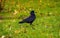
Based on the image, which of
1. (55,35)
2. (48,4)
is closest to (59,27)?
(55,35)

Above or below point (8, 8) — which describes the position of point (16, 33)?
above

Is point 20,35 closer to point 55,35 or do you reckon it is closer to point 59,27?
point 55,35

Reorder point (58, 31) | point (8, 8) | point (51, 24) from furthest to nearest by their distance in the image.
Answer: point (8, 8), point (51, 24), point (58, 31)

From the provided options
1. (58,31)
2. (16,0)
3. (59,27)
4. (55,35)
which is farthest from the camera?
(16,0)

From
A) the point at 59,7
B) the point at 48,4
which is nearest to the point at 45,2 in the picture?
the point at 48,4

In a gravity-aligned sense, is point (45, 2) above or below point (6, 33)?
below

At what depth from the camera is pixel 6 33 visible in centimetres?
1223

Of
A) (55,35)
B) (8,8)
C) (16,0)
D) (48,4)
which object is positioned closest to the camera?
(55,35)

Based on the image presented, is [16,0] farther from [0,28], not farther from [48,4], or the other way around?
[0,28]

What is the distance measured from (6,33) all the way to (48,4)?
38.1 feet

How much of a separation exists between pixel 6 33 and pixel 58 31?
235 centimetres

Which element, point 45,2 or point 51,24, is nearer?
point 51,24

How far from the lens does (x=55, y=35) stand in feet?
38.0

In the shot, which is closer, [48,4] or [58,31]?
[58,31]
